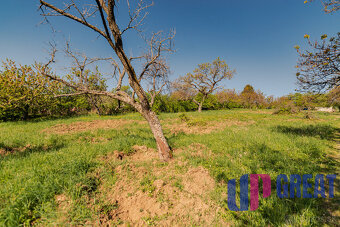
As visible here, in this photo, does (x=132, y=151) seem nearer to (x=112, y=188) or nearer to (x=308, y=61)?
(x=112, y=188)

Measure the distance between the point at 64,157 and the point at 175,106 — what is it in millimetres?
24419

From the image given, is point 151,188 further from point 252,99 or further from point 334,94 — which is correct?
point 252,99

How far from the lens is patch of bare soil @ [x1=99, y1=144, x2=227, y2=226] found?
7.21 feet

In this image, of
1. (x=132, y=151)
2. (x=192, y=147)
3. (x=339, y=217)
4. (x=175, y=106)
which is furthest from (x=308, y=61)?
(x=175, y=106)

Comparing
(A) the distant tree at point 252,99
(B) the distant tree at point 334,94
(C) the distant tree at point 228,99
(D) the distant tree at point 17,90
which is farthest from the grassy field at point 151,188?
(A) the distant tree at point 252,99

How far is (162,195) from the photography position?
2.69 metres

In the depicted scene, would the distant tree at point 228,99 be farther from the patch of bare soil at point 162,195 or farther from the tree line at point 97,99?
the patch of bare soil at point 162,195

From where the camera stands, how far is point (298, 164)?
3549 millimetres

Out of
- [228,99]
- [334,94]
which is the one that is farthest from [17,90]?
[228,99]
